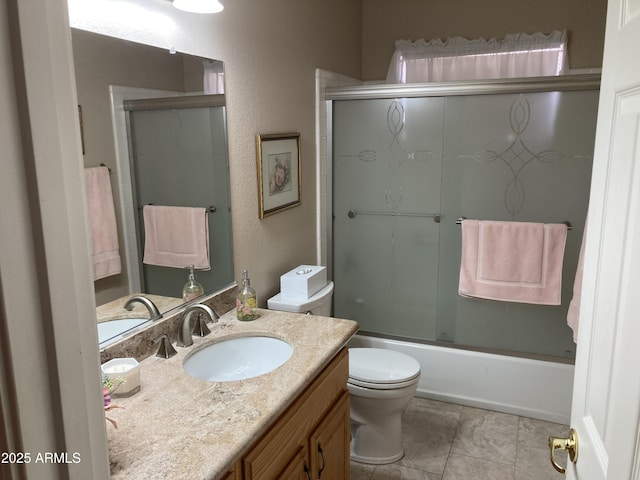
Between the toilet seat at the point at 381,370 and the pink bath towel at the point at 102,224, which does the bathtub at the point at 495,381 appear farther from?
the pink bath towel at the point at 102,224

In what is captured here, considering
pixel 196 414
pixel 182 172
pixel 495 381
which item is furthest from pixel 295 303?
pixel 495 381

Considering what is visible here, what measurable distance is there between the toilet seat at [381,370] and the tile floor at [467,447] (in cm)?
43

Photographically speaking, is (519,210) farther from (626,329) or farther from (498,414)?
(626,329)

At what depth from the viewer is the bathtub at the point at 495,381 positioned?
2756 millimetres

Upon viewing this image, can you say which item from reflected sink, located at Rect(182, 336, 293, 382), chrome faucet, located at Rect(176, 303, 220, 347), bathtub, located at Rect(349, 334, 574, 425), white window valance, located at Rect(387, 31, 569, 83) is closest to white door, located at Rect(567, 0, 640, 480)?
reflected sink, located at Rect(182, 336, 293, 382)

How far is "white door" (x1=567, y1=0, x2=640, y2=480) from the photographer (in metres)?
0.74

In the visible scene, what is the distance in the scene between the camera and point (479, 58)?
336cm

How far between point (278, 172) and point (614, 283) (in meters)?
1.80

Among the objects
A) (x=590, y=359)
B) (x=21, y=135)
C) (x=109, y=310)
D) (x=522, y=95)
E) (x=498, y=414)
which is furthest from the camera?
(x=498, y=414)

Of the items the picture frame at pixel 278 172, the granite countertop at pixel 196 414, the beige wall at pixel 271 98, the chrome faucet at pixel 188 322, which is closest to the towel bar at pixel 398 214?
the beige wall at pixel 271 98

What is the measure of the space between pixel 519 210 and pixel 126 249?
6.66 feet

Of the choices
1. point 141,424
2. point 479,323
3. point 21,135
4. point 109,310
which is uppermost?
point 21,135

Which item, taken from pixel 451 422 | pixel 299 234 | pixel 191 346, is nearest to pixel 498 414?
pixel 451 422

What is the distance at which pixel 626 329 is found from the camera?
760 millimetres
